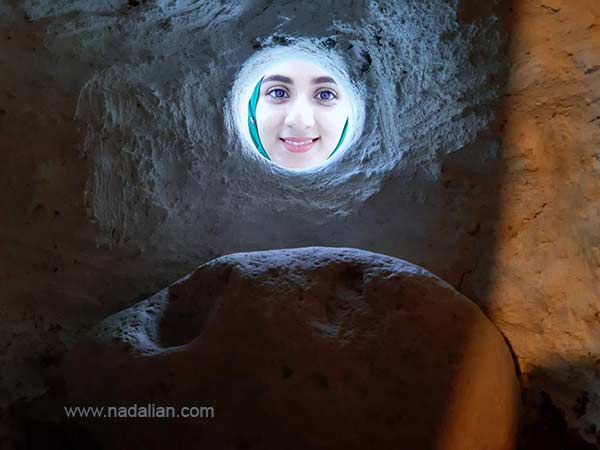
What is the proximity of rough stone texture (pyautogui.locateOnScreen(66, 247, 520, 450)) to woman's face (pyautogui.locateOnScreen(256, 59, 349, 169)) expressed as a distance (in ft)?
6.06

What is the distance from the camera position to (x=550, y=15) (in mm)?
1434

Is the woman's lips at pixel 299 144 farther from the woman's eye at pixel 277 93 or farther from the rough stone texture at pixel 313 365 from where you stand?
the rough stone texture at pixel 313 365

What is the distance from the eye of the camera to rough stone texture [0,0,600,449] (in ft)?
4.49

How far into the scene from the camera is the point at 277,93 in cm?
321

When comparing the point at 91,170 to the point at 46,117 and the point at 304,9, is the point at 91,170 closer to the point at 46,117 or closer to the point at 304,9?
the point at 46,117

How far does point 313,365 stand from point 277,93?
2270 mm

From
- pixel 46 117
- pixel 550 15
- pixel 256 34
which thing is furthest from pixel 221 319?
pixel 256 34

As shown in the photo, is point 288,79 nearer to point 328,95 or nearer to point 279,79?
point 279,79

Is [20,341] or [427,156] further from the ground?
[427,156]

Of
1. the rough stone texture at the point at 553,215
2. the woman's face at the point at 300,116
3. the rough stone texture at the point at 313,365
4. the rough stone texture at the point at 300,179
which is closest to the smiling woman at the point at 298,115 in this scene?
the woman's face at the point at 300,116

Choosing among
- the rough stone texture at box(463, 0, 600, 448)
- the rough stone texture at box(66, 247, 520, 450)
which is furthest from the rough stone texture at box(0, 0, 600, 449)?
the rough stone texture at box(66, 247, 520, 450)

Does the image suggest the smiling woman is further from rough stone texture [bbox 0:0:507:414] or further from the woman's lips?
rough stone texture [bbox 0:0:507:414]

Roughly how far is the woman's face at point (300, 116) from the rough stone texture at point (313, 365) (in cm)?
185

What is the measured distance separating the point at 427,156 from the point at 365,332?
0.73 metres
